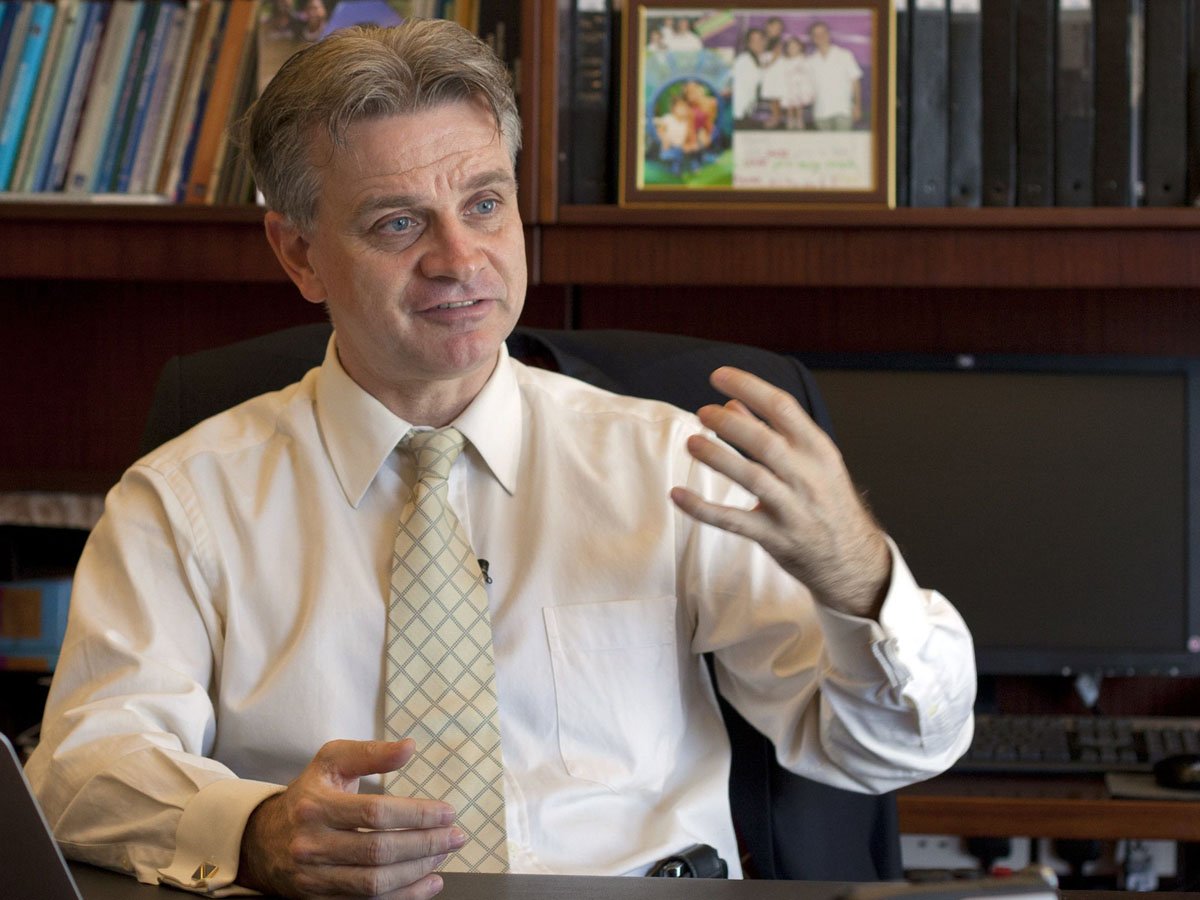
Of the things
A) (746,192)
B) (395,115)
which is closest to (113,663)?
(395,115)

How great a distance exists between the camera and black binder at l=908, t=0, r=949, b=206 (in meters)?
1.92

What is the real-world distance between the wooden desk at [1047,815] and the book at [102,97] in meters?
1.35

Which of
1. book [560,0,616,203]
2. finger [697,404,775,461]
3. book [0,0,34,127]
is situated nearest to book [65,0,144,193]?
book [0,0,34,127]

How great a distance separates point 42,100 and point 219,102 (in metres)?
0.25

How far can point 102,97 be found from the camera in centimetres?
206

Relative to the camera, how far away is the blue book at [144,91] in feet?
6.72

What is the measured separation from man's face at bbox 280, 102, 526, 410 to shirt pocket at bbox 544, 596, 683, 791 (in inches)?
9.7

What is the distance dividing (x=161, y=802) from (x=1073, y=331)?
5.10 ft

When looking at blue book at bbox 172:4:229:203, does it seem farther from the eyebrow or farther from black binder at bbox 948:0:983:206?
black binder at bbox 948:0:983:206

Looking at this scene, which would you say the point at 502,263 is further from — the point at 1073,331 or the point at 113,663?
the point at 1073,331

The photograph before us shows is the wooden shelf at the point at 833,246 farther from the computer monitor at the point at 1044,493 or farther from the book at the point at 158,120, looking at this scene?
the computer monitor at the point at 1044,493

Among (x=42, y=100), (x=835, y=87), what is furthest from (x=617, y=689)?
(x=42, y=100)

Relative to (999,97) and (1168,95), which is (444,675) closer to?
(999,97)

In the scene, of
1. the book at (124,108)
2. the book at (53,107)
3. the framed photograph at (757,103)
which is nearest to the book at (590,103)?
the framed photograph at (757,103)
